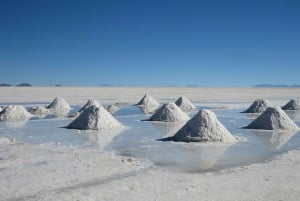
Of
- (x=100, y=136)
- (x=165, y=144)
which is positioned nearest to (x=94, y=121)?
(x=100, y=136)

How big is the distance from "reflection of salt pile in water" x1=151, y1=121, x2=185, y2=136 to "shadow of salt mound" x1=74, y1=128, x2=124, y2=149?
1.15 meters

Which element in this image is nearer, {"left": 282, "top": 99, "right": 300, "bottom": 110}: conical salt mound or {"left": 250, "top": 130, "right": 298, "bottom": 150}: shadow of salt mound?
{"left": 250, "top": 130, "right": 298, "bottom": 150}: shadow of salt mound

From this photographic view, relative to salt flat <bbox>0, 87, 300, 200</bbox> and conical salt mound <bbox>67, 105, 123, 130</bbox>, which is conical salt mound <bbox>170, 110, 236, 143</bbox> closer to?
salt flat <bbox>0, 87, 300, 200</bbox>

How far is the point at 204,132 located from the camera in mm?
9648

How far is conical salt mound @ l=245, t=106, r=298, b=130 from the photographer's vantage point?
12.0 meters

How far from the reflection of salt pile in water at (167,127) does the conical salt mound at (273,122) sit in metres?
2.15

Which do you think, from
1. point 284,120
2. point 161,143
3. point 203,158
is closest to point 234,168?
point 203,158

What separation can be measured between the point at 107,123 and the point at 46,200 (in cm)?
713

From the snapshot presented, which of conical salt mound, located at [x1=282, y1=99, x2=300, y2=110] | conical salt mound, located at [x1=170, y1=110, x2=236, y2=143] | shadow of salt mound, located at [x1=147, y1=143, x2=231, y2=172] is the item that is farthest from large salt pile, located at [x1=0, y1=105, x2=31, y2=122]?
conical salt mound, located at [x1=282, y1=99, x2=300, y2=110]

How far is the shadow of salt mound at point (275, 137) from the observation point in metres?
9.45

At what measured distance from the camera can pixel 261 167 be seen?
6879 millimetres

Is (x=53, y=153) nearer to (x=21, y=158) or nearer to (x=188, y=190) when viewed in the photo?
(x=21, y=158)

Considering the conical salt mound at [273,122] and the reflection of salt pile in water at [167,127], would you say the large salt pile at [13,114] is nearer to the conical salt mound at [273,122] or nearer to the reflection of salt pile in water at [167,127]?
the reflection of salt pile in water at [167,127]

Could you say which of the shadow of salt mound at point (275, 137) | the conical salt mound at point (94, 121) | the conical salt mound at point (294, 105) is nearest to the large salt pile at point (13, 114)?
the conical salt mound at point (94, 121)
